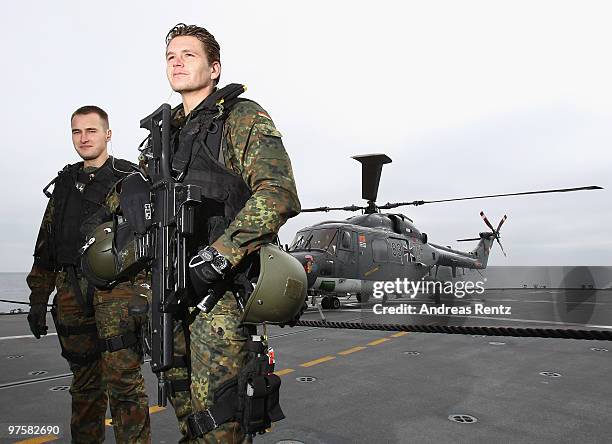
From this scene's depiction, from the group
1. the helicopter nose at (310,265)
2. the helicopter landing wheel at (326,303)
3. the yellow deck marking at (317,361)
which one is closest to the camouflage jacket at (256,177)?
the yellow deck marking at (317,361)

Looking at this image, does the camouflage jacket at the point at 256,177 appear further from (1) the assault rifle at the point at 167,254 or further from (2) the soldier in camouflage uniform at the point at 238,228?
(1) the assault rifle at the point at 167,254

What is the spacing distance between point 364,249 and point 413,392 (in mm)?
9146

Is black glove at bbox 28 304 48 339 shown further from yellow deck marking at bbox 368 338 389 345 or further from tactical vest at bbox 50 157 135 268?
yellow deck marking at bbox 368 338 389 345

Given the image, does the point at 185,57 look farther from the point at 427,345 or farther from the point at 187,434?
the point at 427,345

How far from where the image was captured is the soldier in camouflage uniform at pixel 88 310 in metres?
2.62

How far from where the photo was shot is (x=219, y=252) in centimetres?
163

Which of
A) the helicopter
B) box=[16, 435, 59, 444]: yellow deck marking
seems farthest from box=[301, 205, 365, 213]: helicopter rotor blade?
box=[16, 435, 59, 444]: yellow deck marking

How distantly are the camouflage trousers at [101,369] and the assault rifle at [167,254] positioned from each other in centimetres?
89

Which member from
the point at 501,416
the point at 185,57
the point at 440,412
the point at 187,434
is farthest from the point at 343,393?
the point at 185,57

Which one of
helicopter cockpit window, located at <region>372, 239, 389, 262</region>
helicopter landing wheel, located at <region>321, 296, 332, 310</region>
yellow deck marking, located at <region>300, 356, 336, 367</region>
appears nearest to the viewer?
yellow deck marking, located at <region>300, 356, 336, 367</region>

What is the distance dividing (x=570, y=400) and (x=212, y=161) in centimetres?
416

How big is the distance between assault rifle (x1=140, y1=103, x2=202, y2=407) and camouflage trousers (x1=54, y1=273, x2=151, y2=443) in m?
0.89

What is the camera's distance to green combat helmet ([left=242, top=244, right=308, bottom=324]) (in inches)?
65.2

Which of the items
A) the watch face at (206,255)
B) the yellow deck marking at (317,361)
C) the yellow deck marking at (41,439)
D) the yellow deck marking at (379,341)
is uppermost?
the watch face at (206,255)
